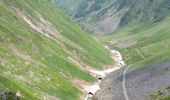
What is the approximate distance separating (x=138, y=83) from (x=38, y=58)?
2576cm

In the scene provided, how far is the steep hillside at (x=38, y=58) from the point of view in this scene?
97125mm

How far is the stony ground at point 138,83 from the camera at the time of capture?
105688 millimetres

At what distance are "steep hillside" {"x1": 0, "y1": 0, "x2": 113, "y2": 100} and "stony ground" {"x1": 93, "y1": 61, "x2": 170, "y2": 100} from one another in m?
6.60

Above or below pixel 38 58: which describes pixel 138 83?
below

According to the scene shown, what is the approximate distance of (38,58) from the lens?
121562mm

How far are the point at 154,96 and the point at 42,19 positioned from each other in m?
96.6

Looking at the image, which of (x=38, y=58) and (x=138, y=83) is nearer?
(x=138, y=83)

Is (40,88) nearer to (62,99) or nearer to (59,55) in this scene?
(62,99)

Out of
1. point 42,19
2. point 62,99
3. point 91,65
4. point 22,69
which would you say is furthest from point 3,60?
point 42,19

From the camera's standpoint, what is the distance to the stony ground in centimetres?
10569

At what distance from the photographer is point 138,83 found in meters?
120

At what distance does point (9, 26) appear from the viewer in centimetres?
13275

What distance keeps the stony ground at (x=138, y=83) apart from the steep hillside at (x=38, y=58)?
660cm

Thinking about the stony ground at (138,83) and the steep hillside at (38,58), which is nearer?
the steep hillside at (38,58)
